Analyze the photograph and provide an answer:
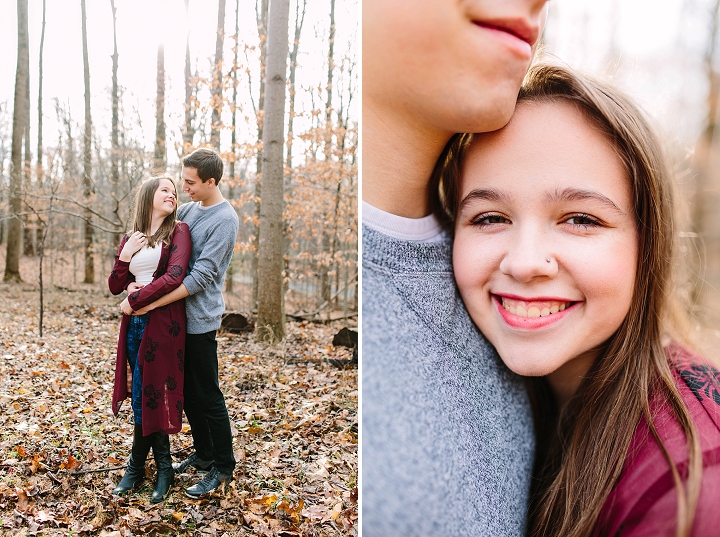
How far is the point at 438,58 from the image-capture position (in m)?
0.58

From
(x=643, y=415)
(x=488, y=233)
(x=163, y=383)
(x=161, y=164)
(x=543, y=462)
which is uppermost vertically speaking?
(x=161, y=164)

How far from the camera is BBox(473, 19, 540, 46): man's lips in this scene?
589 millimetres

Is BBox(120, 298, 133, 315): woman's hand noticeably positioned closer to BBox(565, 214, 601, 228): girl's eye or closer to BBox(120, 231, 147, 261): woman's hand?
BBox(120, 231, 147, 261): woman's hand

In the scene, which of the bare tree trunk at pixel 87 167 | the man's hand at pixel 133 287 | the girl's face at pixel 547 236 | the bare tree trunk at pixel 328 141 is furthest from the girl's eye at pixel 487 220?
the bare tree trunk at pixel 328 141

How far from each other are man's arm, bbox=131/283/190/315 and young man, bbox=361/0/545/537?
1.11 metres

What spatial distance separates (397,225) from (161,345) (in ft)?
4.03

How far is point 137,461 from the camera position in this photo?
64.5 inches

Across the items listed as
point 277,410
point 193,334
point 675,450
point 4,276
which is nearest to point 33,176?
point 4,276

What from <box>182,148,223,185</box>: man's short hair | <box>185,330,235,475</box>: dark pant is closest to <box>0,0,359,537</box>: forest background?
<box>185,330,235,475</box>: dark pant

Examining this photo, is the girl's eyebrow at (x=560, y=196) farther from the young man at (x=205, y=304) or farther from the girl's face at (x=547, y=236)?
the young man at (x=205, y=304)

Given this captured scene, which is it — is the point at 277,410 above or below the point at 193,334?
below

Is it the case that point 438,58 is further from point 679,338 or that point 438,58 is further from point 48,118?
point 48,118

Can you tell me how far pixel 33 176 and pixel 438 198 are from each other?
2109mm

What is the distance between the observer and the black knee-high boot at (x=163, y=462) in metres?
1.67
